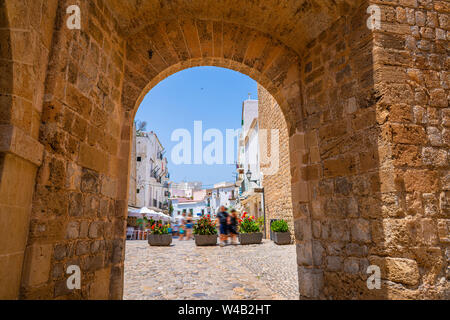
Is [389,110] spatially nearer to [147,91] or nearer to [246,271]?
[147,91]

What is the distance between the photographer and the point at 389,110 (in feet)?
8.52

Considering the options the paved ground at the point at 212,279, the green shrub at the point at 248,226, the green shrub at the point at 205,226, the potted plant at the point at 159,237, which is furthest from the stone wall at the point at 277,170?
the potted plant at the point at 159,237

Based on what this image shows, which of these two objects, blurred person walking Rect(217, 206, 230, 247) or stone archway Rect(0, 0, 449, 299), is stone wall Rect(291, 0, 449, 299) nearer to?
stone archway Rect(0, 0, 449, 299)

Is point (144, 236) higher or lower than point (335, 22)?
lower

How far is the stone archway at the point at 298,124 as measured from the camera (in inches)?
82.2

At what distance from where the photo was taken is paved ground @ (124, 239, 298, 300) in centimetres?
358

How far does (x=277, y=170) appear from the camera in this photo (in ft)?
36.4

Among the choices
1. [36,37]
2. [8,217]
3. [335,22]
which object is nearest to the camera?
[8,217]

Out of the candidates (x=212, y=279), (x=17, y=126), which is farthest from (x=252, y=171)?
(x=17, y=126)

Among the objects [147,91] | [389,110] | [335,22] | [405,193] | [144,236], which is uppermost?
[335,22]

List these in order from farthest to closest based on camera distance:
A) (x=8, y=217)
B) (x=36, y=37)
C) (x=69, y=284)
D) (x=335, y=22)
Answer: (x=335, y=22)
(x=69, y=284)
(x=36, y=37)
(x=8, y=217)

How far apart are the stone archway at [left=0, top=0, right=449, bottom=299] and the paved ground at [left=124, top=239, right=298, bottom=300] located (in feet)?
2.50

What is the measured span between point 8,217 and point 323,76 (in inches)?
128
